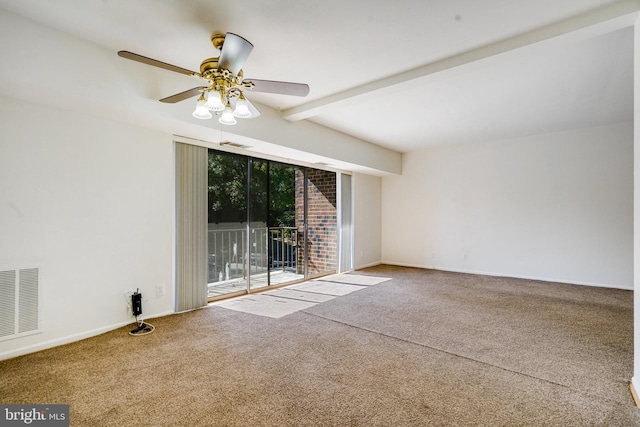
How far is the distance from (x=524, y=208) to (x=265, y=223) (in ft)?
15.0

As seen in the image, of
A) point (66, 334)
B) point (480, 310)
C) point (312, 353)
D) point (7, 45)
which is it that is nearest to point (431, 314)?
point (480, 310)

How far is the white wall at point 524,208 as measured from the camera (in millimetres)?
4844

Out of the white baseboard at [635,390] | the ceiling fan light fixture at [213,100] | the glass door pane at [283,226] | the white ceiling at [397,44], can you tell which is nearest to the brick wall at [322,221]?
the glass door pane at [283,226]

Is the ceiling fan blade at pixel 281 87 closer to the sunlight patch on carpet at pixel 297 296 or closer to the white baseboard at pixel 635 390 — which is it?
the sunlight patch on carpet at pixel 297 296

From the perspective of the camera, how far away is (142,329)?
10.1 ft

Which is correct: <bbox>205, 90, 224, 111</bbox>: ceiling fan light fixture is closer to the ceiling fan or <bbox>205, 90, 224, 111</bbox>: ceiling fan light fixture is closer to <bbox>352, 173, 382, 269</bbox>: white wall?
the ceiling fan

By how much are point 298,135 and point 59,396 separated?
357 cm

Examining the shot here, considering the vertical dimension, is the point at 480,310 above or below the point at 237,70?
below

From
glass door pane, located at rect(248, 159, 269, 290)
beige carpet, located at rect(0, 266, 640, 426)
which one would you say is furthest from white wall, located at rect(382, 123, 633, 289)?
glass door pane, located at rect(248, 159, 269, 290)

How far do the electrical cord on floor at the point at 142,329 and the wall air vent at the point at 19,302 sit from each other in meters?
0.73

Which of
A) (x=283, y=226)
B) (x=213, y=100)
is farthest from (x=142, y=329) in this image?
(x=283, y=226)

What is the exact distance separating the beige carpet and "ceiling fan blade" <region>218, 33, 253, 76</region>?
7.14 ft

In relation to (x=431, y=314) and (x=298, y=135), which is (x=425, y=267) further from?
(x=298, y=135)

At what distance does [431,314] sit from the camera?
11.9ft
